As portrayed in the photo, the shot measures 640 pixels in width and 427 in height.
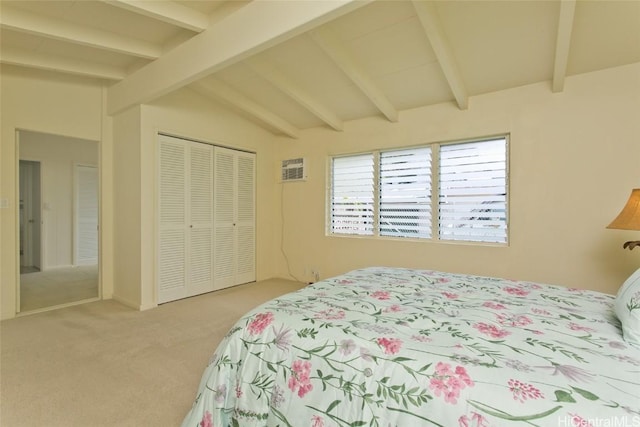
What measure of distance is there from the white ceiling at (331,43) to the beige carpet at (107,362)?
224 centimetres

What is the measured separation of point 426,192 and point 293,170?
6.51 ft

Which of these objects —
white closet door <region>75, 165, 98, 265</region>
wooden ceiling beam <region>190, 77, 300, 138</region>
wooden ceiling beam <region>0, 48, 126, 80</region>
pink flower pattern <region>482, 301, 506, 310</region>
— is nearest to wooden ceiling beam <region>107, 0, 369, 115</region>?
wooden ceiling beam <region>0, 48, 126, 80</region>

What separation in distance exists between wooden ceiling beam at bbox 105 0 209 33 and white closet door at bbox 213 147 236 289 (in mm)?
1779

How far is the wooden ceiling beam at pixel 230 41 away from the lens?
1.93 meters

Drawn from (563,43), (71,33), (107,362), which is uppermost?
(71,33)

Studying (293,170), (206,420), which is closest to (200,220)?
(293,170)

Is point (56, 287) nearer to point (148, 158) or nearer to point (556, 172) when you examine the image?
point (148, 158)

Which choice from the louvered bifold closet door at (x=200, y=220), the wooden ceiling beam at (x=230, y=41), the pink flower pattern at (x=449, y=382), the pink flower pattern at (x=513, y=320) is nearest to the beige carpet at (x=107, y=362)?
the louvered bifold closet door at (x=200, y=220)

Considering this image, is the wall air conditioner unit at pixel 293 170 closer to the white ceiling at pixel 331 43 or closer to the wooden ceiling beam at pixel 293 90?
the wooden ceiling beam at pixel 293 90

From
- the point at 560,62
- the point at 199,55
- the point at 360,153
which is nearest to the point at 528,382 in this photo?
the point at 560,62

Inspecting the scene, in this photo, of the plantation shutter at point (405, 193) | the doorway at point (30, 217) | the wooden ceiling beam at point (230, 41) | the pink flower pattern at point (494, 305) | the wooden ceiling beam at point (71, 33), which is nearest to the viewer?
the pink flower pattern at point (494, 305)

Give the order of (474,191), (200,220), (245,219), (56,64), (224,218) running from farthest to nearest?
1. (245,219)
2. (224,218)
3. (200,220)
4. (474,191)
5. (56,64)

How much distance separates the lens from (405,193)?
379 centimetres

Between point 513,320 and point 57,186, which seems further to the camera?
point 57,186
